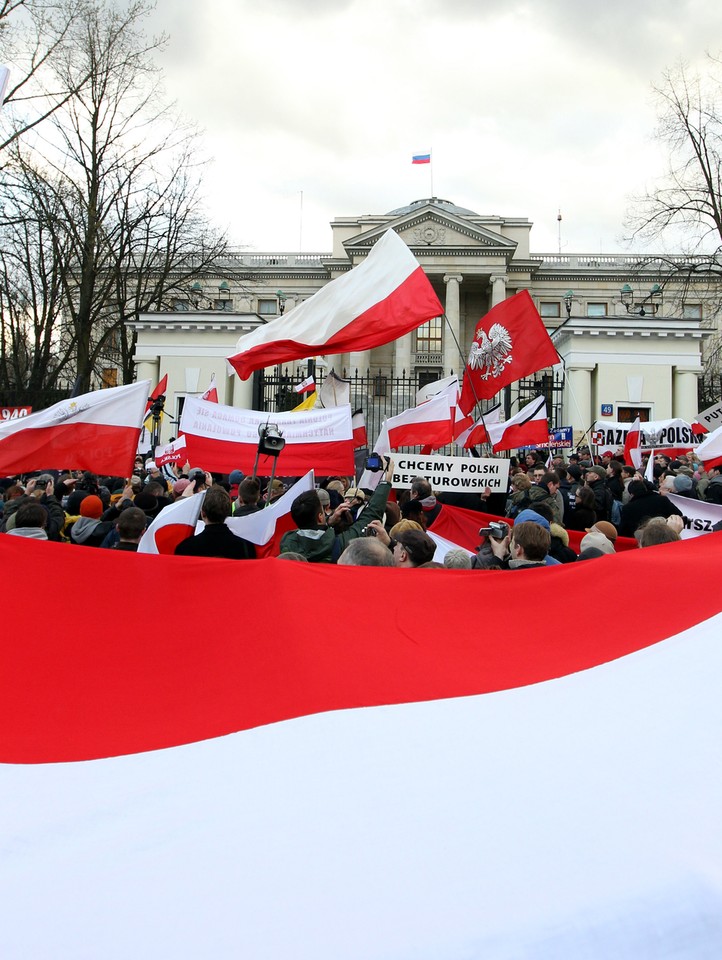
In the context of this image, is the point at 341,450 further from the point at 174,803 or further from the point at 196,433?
the point at 174,803

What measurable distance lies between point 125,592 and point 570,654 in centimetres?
152

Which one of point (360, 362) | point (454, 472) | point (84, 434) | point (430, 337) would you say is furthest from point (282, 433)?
point (430, 337)

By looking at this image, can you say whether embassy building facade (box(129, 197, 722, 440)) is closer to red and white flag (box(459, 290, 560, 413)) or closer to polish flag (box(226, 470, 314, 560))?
red and white flag (box(459, 290, 560, 413))

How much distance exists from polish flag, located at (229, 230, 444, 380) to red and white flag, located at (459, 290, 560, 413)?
1539 mm

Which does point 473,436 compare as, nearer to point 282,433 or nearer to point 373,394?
point 282,433

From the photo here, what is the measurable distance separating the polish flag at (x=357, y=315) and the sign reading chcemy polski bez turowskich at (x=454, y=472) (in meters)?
1.11

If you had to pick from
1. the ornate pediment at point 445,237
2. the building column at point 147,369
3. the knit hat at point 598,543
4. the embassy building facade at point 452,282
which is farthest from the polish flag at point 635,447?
the ornate pediment at point 445,237

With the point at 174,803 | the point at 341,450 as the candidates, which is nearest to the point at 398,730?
the point at 174,803

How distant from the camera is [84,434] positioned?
7172 millimetres

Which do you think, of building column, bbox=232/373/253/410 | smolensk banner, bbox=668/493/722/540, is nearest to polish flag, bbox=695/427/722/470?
smolensk banner, bbox=668/493/722/540

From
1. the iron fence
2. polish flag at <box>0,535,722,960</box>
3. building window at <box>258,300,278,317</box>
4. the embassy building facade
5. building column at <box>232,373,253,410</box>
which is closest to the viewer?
polish flag at <box>0,535,722,960</box>

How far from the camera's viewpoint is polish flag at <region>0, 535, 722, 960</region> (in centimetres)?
142

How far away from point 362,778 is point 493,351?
806cm

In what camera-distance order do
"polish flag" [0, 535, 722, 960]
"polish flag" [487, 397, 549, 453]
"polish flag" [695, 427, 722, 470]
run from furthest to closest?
"polish flag" [487, 397, 549, 453] < "polish flag" [695, 427, 722, 470] < "polish flag" [0, 535, 722, 960]
